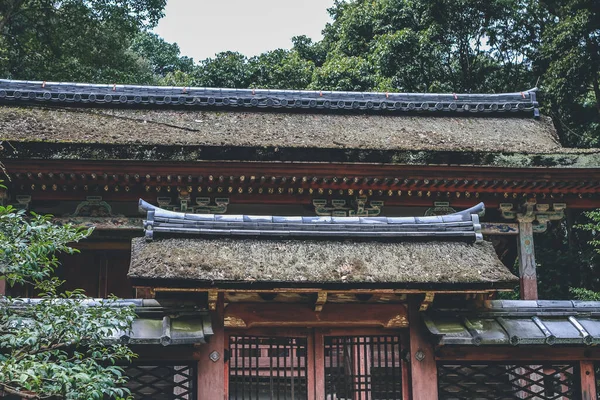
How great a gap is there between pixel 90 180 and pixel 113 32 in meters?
13.5

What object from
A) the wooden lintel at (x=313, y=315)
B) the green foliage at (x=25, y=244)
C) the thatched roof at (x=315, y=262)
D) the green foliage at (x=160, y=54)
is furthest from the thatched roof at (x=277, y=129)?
the green foliage at (x=160, y=54)

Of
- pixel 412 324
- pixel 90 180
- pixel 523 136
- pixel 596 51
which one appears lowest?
pixel 412 324

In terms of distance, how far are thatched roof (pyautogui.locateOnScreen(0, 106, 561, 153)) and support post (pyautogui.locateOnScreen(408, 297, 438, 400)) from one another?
5.15m

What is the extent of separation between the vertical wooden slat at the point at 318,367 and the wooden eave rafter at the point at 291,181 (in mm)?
4792

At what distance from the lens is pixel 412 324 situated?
32.5 ft

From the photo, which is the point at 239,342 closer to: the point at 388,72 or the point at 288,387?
the point at 288,387

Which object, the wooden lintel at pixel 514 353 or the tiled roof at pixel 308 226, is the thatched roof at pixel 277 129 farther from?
the wooden lintel at pixel 514 353

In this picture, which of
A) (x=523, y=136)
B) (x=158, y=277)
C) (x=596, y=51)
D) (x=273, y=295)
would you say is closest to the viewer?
(x=158, y=277)

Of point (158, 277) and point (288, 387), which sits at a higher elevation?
point (158, 277)

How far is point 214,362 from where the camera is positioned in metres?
9.48

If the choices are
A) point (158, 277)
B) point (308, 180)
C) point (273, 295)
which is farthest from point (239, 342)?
point (308, 180)

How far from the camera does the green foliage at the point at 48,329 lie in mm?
7328

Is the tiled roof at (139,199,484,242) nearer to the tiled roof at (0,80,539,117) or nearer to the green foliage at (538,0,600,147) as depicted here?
the tiled roof at (0,80,539,117)

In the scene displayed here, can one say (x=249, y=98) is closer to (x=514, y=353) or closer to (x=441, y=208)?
(x=441, y=208)
